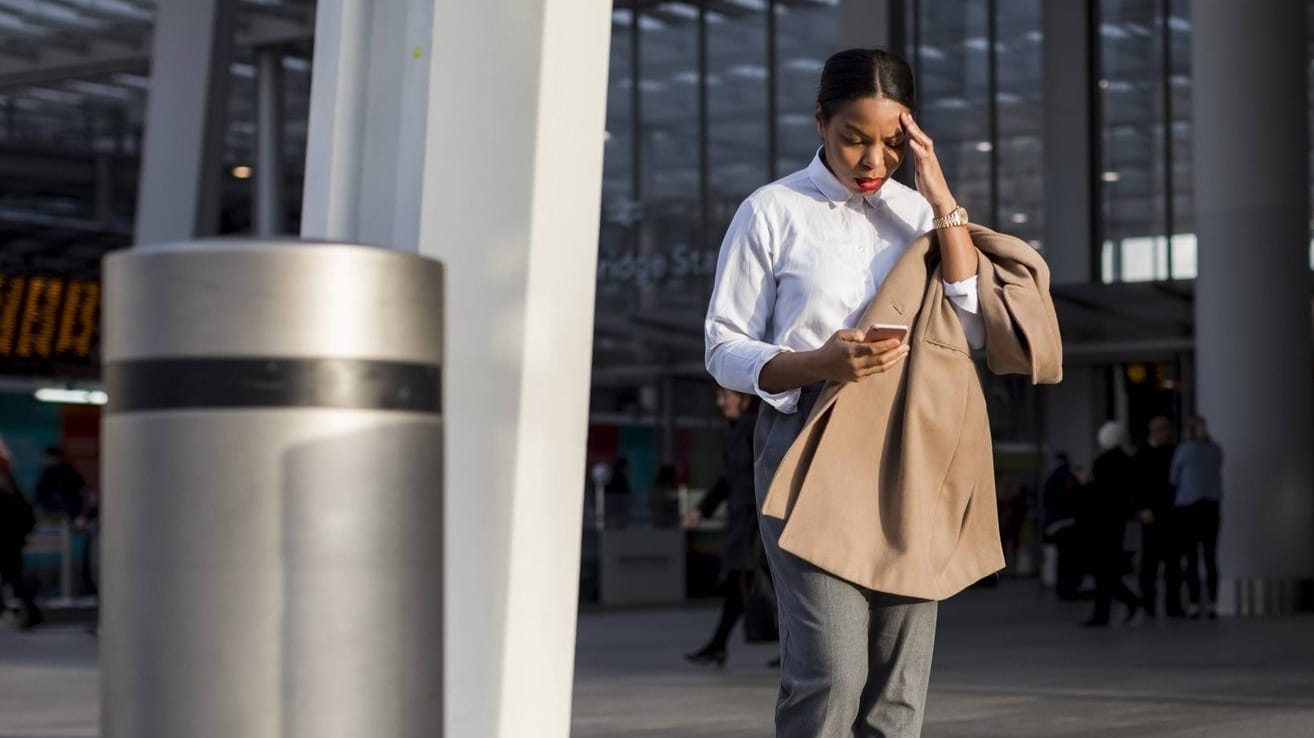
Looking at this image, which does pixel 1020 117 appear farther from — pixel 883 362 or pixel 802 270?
pixel 883 362

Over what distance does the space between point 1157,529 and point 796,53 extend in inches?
595

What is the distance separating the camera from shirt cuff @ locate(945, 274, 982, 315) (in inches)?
143

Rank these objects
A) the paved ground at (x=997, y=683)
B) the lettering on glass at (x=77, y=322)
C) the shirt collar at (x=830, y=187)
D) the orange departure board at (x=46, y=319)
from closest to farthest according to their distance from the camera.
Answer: the shirt collar at (x=830, y=187) < the paved ground at (x=997, y=683) < the orange departure board at (x=46, y=319) < the lettering on glass at (x=77, y=322)

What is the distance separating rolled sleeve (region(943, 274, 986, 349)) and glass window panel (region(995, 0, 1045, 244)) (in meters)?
25.3

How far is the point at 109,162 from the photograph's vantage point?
41594mm

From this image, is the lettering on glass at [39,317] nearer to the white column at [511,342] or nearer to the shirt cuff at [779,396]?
the white column at [511,342]

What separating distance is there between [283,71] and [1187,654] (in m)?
22.4

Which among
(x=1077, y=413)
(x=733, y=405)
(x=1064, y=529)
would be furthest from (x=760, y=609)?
(x=1077, y=413)

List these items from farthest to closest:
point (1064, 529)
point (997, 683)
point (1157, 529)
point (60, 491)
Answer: point (1064, 529)
point (60, 491)
point (1157, 529)
point (997, 683)

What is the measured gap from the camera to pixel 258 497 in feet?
9.42

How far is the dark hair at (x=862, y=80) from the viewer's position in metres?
3.61

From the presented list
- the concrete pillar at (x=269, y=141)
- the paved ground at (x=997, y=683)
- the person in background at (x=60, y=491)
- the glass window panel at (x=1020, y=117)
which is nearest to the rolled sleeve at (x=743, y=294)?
the paved ground at (x=997, y=683)

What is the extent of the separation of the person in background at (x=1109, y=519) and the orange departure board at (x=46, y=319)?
13099mm

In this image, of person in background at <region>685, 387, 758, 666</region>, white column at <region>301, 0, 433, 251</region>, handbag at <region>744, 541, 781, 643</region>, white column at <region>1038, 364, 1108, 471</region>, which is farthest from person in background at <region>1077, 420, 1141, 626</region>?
white column at <region>301, 0, 433, 251</region>
